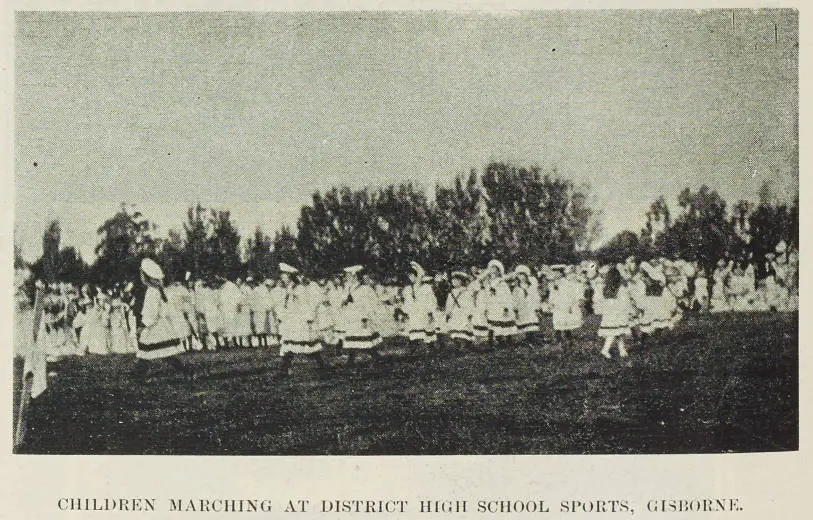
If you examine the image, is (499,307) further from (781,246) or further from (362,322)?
(781,246)

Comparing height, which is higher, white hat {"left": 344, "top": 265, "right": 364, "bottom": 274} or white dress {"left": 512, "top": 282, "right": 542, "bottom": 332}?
white hat {"left": 344, "top": 265, "right": 364, "bottom": 274}

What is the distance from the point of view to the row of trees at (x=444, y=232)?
6133 mm

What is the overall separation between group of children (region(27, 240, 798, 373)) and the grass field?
136 mm

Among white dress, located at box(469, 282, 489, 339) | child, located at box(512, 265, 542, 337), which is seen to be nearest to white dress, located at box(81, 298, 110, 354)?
white dress, located at box(469, 282, 489, 339)

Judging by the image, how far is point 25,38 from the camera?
5875mm

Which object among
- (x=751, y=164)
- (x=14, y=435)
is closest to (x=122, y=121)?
(x=14, y=435)

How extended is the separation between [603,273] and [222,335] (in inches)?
107

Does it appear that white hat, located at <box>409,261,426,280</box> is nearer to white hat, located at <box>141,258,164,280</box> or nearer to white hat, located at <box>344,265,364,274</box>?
white hat, located at <box>344,265,364,274</box>

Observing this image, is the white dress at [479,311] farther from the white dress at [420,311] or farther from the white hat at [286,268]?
the white hat at [286,268]

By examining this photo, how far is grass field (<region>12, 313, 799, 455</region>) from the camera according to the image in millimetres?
5898
